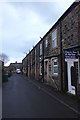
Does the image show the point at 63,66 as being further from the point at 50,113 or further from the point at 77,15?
the point at 50,113

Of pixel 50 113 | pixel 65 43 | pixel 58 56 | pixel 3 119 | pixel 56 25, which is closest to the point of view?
pixel 3 119

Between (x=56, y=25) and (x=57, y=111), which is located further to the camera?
(x=56, y=25)

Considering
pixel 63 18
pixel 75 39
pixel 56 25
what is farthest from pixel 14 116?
pixel 56 25

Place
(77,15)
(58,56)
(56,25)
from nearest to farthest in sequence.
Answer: (77,15)
(58,56)
(56,25)

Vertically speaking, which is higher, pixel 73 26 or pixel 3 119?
pixel 73 26

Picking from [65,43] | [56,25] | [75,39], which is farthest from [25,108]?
[56,25]

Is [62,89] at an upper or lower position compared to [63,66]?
lower

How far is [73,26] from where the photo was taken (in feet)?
53.4

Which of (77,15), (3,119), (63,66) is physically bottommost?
(3,119)

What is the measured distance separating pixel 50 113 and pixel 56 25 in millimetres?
13356

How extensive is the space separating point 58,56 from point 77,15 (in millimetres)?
5925

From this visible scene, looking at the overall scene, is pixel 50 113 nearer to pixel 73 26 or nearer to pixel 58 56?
pixel 73 26

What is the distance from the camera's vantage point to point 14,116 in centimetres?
930

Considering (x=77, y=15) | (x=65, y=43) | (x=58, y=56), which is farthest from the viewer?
(x=58, y=56)
